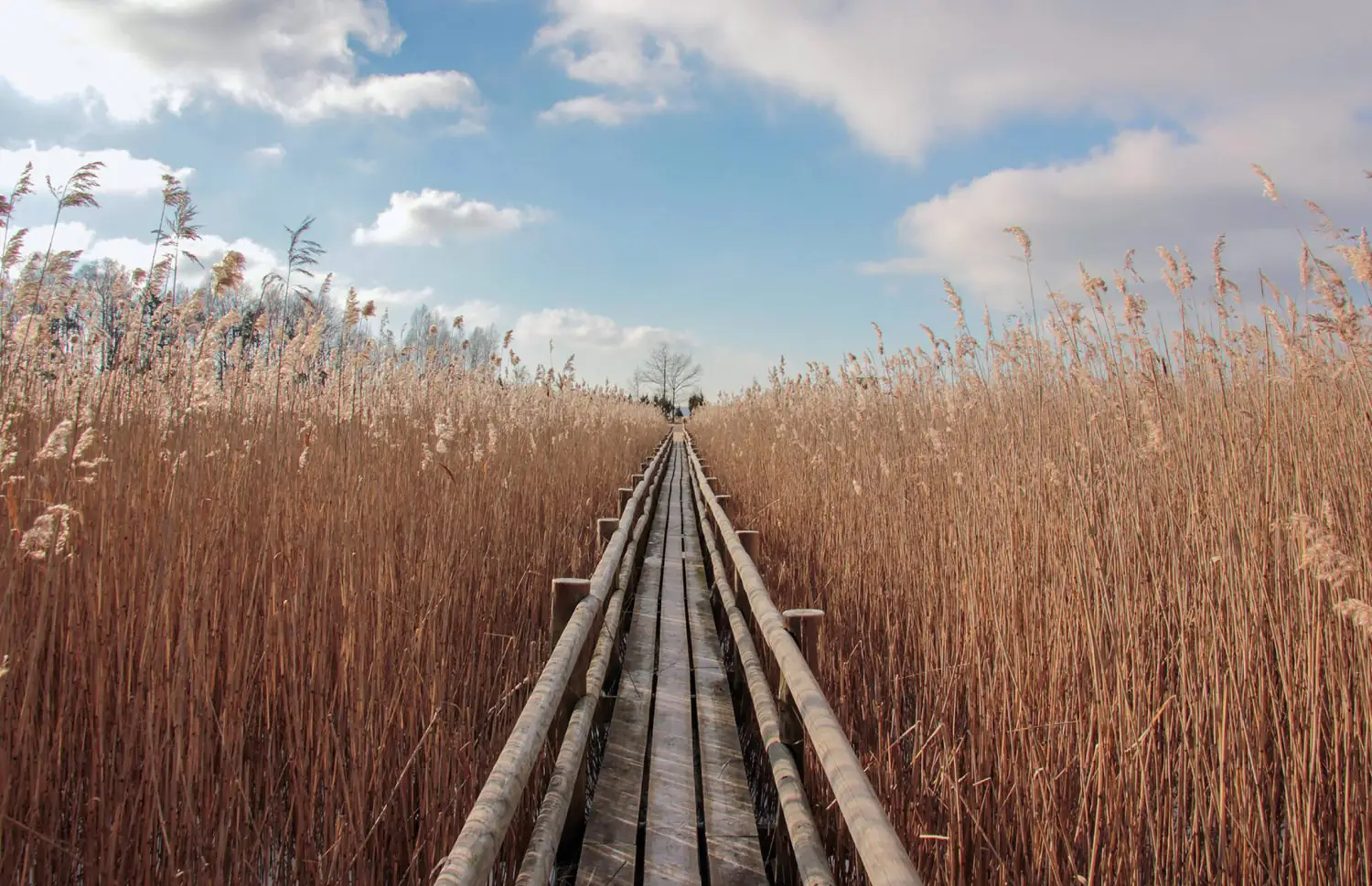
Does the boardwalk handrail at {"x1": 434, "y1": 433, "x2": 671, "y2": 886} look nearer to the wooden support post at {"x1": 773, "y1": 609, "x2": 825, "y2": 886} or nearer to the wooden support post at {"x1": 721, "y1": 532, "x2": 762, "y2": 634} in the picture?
the wooden support post at {"x1": 773, "y1": 609, "x2": 825, "y2": 886}

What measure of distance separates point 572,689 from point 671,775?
1.46 ft

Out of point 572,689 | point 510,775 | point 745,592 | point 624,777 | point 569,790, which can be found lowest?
point 624,777

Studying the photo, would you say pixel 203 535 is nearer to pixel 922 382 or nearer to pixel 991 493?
pixel 991 493

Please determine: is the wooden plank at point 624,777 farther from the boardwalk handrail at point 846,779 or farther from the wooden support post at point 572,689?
the boardwalk handrail at point 846,779

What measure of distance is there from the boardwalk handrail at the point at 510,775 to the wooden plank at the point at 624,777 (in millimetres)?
386

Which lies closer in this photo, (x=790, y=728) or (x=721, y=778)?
(x=790, y=728)

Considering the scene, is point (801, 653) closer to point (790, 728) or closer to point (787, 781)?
point (790, 728)

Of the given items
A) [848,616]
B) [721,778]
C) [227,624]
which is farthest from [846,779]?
[848,616]

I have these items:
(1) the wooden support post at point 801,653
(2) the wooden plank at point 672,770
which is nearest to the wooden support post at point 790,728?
(1) the wooden support post at point 801,653

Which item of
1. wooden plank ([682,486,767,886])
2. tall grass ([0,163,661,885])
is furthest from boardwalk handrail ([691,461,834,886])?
tall grass ([0,163,661,885])

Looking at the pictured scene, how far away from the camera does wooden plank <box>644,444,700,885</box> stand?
1915mm

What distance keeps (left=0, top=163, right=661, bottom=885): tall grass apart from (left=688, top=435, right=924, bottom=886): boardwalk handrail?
35.7 inches

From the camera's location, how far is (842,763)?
137cm

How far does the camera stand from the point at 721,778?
235 centimetres
